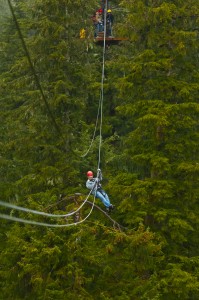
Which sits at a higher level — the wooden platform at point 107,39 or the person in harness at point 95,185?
the person in harness at point 95,185

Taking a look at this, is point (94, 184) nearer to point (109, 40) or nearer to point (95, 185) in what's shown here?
point (95, 185)

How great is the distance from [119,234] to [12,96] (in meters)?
11.8

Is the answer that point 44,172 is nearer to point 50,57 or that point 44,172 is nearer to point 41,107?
point 41,107

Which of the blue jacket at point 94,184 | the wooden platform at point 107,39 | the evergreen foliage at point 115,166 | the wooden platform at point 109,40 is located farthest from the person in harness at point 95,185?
the wooden platform at point 107,39

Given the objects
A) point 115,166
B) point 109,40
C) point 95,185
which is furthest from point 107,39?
point 95,185

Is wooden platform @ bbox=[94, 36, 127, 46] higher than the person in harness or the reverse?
the reverse

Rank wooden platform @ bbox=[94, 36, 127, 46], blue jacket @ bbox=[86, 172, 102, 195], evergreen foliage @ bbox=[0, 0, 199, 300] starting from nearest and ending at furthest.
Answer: evergreen foliage @ bbox=[0, 0, 199, 300] → blue jacket @ bbox=[86, 172, 102, 195] → wooden platform @ bbox=[94, 36, 127, 46]

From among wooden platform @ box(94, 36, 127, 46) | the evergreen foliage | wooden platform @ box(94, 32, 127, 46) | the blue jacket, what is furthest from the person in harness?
wooden platform @ box(94, 32, 127, 46)

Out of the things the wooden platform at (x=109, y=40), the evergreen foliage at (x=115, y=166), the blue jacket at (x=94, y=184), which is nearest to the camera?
the evergreen foliage at (x=115, y=166)

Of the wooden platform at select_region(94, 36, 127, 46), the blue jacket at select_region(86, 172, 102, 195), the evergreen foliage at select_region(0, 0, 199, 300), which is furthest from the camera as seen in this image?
the wooden platform at select_region(94, 36, 127, 46)

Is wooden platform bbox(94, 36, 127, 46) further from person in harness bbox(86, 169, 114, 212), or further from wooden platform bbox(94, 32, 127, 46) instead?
person in harness bbox(86, 169, 114, 212)

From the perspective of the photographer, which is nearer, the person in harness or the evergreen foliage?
the evergreen foliage

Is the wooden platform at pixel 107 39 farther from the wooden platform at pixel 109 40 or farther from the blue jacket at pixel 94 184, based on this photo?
the blue jacket at pixel 94 184

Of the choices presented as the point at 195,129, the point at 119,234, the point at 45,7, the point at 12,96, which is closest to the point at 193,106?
the point at 195,129
